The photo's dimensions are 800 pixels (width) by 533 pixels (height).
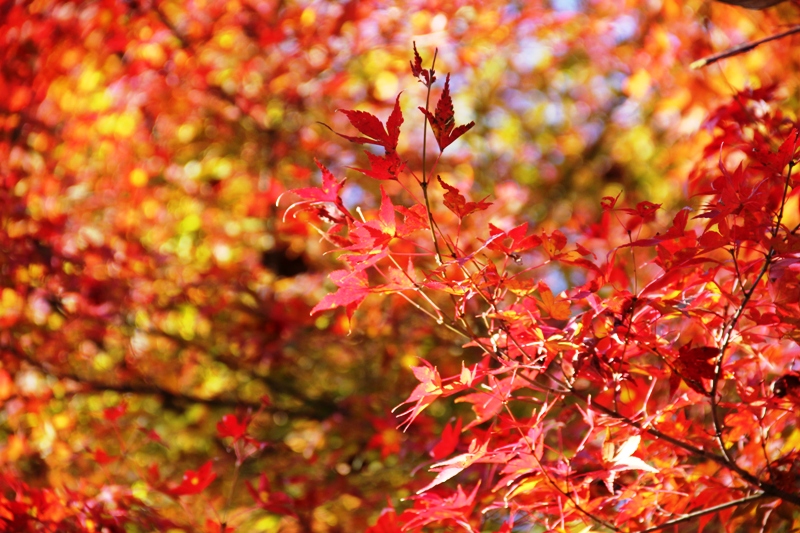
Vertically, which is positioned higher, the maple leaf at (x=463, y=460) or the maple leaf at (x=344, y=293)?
the maple leaf at (x=344, y=293)

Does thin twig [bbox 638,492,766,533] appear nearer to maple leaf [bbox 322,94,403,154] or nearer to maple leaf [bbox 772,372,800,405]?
maple leaf [bbox 772,372,800,405]

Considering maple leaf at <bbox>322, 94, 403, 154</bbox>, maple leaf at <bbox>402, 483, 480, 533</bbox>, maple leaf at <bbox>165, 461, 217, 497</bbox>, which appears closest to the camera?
maple leaf at <bbox>322, 94, 403, 154</bbox>

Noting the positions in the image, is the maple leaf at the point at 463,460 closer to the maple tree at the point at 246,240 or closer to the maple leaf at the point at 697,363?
the maple leaf at the point at 697,363

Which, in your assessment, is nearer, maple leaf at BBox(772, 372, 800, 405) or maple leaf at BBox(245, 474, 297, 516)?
maple leaf at BBox(772, 372, 800, 405)

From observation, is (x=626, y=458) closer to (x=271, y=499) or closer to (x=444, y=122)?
(x=444, y=122)

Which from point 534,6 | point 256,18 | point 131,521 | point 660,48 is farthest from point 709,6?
point 131,521

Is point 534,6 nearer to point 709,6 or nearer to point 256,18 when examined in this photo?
point 709,6

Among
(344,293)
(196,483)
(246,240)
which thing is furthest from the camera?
(246,240)

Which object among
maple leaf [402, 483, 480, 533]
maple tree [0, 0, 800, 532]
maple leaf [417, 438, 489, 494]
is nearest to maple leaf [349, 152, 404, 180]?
maple leaf [417, 438, 489, 494]

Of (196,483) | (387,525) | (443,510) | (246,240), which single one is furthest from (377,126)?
(246,240)

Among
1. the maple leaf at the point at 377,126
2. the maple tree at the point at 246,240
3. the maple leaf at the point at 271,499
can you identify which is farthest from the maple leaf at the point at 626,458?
the maple leaf at the point at 271,499

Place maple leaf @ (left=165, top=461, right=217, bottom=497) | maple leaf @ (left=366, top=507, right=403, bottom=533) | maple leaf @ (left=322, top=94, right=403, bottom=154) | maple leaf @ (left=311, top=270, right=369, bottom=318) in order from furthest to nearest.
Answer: maple leaf @ (left=165, top=461, right=217, bottom=497) → maple leaf @ (left=366, top=507, right=403, bottom=533) → maple leaf @ (left=311, top=270, right=369, bottom=318) → maple leaf @ (left=322, top=94, right=403, bottom=154)

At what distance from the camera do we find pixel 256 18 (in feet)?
8.91

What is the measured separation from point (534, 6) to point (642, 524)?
2.67 m
